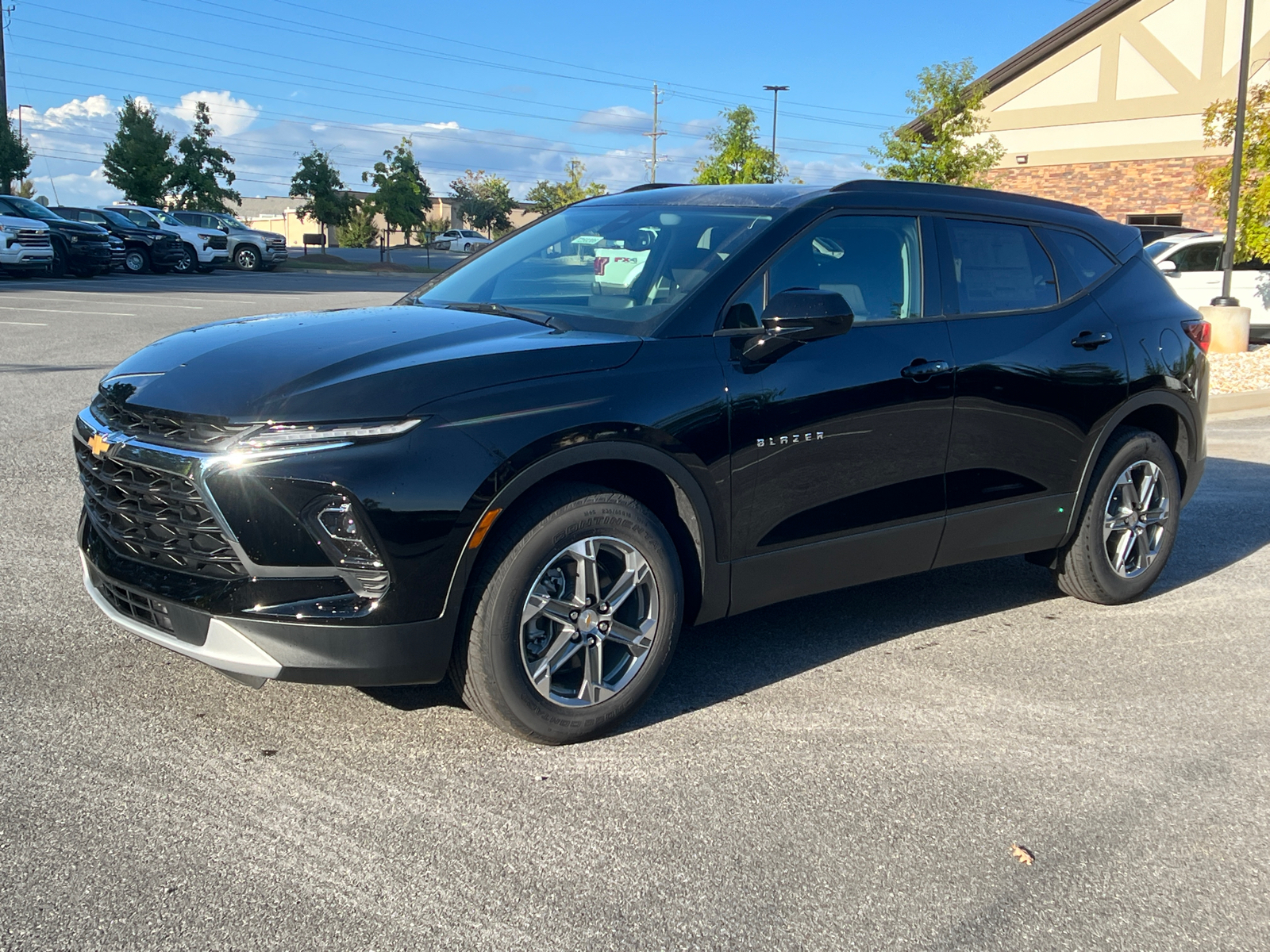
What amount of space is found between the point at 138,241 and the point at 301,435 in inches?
1346

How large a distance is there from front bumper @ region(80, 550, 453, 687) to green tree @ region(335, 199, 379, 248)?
2003 inches

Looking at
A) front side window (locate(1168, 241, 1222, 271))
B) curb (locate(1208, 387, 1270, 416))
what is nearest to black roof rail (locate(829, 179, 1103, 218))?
curb (locate(1208, 387, 1270, 416))

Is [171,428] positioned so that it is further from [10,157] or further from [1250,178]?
[10,157]

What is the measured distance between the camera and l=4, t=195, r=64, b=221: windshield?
2864 cm

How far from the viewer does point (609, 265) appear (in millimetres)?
4512

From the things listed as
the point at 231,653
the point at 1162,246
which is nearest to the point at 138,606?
the point at 231,653

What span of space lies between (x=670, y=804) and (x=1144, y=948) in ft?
4.22

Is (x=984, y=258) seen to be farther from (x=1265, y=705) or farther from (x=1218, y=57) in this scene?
(x=1218, y=57)

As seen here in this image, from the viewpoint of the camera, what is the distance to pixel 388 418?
10.9 feet

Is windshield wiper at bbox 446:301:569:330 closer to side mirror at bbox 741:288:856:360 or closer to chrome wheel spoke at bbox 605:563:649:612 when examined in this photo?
side mirror at bbox 741:288:856:360

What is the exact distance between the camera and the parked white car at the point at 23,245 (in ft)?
88.5

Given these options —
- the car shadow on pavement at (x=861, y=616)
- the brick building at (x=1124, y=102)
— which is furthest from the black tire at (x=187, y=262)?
the car shadow on pavement at (x=861, y=616)

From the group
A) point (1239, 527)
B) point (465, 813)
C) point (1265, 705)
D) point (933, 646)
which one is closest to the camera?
point (465, 813)

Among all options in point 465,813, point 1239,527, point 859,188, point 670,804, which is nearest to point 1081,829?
point 670,804
